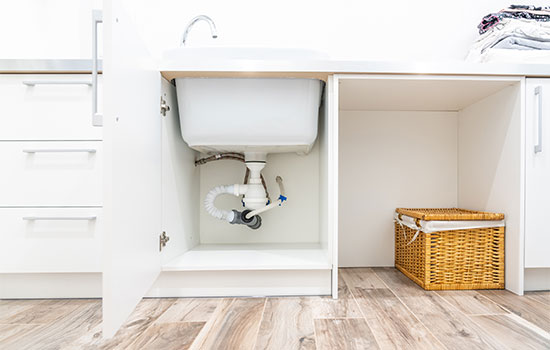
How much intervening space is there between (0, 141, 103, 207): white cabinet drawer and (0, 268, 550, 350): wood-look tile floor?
0.32 meters

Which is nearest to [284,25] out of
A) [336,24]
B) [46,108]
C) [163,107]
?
[336,24]

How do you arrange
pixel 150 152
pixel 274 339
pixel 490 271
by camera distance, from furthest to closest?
pixel 490 271 < pixel 150 152 < pixel 274 339

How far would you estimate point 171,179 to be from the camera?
107 cm

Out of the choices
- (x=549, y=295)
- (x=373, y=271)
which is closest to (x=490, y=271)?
(x=549, y=295)

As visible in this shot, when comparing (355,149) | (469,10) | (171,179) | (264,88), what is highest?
(469,10)

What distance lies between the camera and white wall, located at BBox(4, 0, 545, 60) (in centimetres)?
148

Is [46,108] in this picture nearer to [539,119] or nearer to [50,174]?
[50,174]

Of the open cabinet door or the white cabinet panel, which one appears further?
the white cabinet panel

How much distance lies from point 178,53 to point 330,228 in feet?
2.39

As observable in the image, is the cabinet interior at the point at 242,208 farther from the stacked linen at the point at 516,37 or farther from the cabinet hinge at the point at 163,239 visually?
the stacked linen at the point at 516,37

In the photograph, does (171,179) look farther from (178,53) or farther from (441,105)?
(441,105)

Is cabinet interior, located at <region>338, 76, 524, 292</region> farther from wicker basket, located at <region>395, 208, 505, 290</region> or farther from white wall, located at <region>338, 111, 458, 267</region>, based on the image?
wicker basket, located at <region>395, 208, 505, 290</region>

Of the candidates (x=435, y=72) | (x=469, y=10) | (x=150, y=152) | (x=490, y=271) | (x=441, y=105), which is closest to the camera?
(x=150, y=152)

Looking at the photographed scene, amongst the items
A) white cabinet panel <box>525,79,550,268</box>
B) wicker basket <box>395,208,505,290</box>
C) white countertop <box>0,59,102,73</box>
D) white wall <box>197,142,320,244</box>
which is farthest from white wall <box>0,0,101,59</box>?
Result: white cabinet panel <box>525,79,550,268</box>
